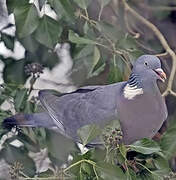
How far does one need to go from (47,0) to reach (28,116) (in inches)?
13.1

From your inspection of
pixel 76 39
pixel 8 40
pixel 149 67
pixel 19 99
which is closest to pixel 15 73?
pixel 8 40

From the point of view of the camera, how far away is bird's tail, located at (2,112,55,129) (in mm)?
1844

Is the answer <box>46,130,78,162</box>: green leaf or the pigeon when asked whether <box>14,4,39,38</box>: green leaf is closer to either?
the pigeon

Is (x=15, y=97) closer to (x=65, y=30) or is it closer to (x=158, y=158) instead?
(x=65, y=30)

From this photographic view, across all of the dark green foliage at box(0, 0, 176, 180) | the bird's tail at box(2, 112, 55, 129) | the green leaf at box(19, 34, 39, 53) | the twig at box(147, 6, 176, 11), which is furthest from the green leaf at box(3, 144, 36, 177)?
the twig at box(147, 6, 176, 11)

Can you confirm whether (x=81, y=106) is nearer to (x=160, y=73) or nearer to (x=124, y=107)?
(x=124, y=107)

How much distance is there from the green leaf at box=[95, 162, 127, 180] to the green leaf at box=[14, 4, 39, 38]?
531 millimetres

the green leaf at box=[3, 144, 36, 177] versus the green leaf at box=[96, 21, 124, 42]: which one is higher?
the green leaf at box=[96, 21, 124, 42]

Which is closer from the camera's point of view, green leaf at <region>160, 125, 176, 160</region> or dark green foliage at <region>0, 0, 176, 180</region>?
dark green foliage at <region>0, 0, 176, 180</region>

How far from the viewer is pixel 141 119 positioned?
5.50 ft

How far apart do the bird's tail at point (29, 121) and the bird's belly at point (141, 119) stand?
0.28 metres

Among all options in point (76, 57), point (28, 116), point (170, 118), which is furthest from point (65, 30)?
point (170, 118)

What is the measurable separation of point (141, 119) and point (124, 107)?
57 millimetres

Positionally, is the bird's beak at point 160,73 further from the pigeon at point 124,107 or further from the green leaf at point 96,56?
the green leaf at point 96,56
